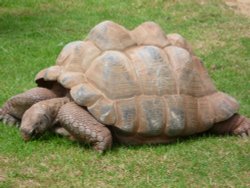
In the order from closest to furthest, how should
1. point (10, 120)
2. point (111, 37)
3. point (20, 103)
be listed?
point (111, 37)
point (20, 103)
point (10, 120)

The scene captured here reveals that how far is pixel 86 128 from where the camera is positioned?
185 inches

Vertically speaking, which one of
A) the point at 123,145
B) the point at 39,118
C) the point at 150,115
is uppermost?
the point at 150,115

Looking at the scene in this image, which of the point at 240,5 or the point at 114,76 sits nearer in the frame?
the point at 114,76

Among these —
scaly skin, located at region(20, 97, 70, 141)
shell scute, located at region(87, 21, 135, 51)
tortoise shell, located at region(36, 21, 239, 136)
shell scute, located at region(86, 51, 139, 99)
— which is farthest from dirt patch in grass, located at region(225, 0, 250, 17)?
scaly skin, located at region(20, 97, 70, 141)

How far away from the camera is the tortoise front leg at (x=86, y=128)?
4711 millimetres

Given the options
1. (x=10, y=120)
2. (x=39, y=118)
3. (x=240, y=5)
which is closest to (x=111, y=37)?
(x=39, y=118)

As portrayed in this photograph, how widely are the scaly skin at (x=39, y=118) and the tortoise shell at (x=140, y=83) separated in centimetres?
19

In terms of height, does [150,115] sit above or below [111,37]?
below

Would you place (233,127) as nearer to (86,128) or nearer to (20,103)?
(86,128)

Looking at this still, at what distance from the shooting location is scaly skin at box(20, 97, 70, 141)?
4.87 metres

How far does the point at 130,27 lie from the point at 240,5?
2494 millimetres

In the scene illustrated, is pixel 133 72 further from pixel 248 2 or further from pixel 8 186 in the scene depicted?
pixel 248 2

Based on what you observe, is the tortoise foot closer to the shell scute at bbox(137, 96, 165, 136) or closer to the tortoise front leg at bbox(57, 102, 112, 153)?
the tortoise front leg at bbox(57, 102, 112, 153)

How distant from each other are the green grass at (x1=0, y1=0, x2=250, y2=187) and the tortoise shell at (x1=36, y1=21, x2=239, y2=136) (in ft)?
0.72
